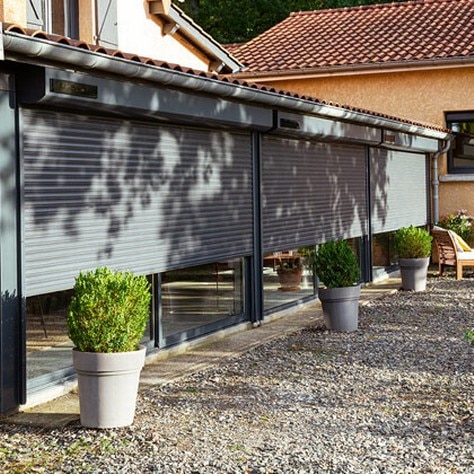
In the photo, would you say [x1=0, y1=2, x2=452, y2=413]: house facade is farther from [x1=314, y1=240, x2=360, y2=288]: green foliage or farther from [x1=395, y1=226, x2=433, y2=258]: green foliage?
[x1=395, y1=226, x2=433, y2=258]: green foliage

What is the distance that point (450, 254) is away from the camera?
56.4 ft

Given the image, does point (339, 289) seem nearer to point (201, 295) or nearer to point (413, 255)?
point (201, 295)

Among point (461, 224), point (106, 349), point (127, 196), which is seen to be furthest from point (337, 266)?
point (461, 224)

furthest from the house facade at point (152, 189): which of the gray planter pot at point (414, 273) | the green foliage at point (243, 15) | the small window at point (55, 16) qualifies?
the green foliage at point (243, 15)

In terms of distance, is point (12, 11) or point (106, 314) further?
point (12, 11)

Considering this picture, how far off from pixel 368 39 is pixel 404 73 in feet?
6.65

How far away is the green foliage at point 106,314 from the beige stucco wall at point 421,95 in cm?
1412

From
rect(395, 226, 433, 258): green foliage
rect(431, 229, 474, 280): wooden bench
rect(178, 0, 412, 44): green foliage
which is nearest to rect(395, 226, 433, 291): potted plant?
rect(395, 226, 433, 258): green foliage

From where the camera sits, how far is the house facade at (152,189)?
A: 693 centimetres

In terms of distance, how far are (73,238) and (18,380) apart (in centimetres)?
134

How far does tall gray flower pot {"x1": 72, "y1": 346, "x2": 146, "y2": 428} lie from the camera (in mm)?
6461

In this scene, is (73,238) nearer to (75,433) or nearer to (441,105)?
Result: (75,433)

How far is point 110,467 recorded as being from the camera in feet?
18.4

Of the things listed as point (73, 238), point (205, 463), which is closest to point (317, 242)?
point (73, 238)
